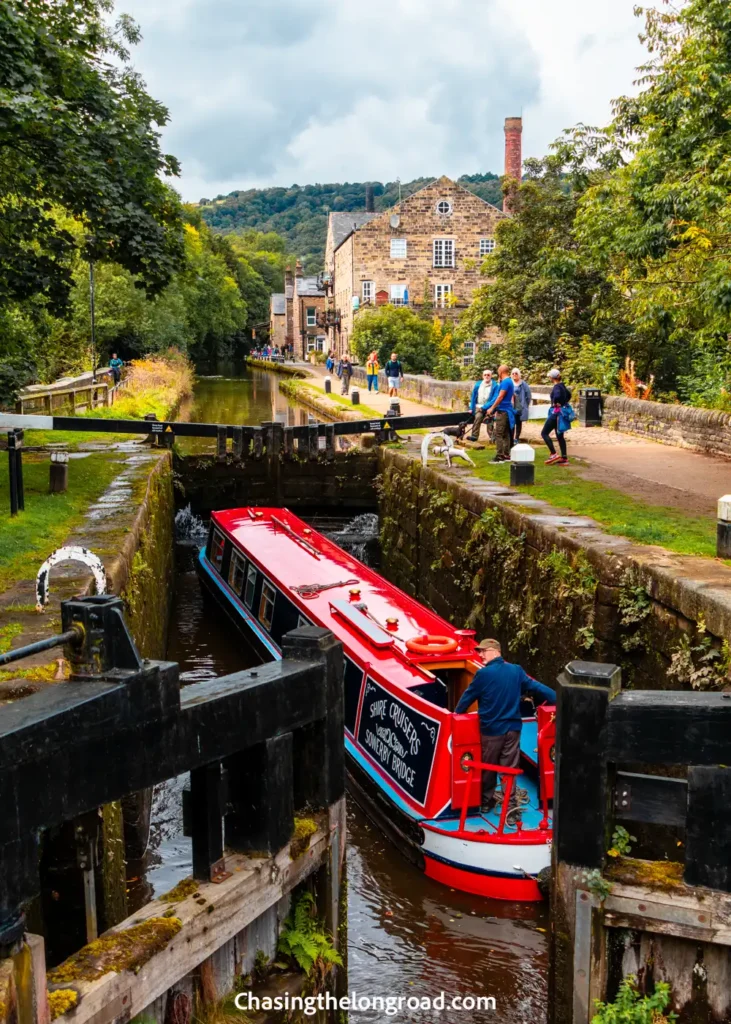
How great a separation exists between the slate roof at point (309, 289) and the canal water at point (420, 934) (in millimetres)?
68150

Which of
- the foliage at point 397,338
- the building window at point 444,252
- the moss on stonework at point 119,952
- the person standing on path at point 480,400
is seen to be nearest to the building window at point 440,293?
the building window at point 444,252

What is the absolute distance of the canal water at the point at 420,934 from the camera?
21.7 feet

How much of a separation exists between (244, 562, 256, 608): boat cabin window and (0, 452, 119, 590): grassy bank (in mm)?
2111

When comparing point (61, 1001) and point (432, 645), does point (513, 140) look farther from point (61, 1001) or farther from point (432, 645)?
point (61, 1001)

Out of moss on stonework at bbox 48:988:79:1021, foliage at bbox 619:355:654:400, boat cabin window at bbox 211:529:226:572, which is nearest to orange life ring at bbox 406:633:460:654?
moss on stonework at bbox 48:988:79:1021

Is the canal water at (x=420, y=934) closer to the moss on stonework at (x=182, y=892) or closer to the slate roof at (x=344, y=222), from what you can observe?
the moss on stonework at (x=182, y=892)

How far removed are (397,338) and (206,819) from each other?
116 ft

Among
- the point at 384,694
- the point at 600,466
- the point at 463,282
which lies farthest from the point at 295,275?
the point at 384,694

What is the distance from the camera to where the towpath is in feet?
38.1

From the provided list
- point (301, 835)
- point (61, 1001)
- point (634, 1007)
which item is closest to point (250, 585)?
point (301, 835)

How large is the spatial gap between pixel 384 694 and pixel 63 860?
158 inches

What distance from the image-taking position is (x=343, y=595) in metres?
10.6

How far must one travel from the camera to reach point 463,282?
48.8 meters

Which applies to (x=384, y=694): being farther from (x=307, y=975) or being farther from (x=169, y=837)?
(x=307, y=975)
